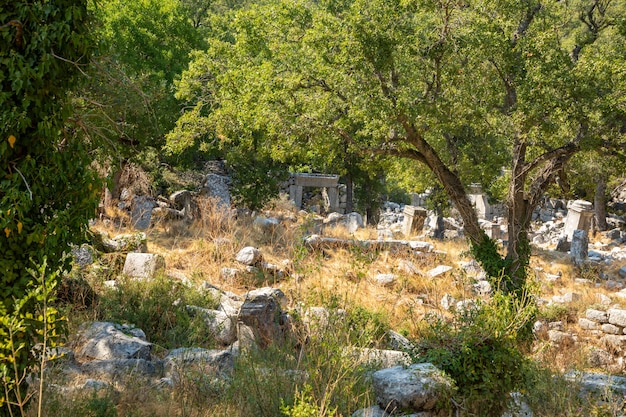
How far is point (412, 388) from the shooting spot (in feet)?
15.5

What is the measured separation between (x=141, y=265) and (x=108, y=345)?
3303mm

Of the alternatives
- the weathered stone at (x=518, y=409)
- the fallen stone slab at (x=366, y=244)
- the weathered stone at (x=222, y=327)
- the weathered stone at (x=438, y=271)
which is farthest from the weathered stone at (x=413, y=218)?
the weathered stone at (x=518, y=409)

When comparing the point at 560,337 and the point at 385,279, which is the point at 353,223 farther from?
the point at 560,337

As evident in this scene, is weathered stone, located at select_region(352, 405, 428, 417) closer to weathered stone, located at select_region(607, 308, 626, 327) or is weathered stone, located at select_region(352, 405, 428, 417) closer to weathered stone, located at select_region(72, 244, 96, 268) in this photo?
weathered stone, located at select_region(72, 244, 96, 268)

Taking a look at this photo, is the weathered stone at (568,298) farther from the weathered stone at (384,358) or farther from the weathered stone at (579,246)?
the weathered stone at (384,358)

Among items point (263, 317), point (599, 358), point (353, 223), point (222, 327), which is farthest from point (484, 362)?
point (353, 223)

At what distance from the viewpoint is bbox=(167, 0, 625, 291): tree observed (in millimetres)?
10000

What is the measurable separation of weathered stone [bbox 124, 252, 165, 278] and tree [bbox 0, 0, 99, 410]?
18.5 feet

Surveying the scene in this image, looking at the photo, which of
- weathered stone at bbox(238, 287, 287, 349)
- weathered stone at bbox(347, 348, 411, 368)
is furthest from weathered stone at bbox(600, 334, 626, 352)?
weathered stone at bbox(238, 287, 287, 349)

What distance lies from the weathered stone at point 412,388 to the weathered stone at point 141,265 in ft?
19.2

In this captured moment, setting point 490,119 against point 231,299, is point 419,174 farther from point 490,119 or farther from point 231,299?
point 231,299

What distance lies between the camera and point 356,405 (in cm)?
490

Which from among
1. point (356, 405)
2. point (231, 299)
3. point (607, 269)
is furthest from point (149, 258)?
point (607, 269)

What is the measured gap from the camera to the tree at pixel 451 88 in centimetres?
1000
